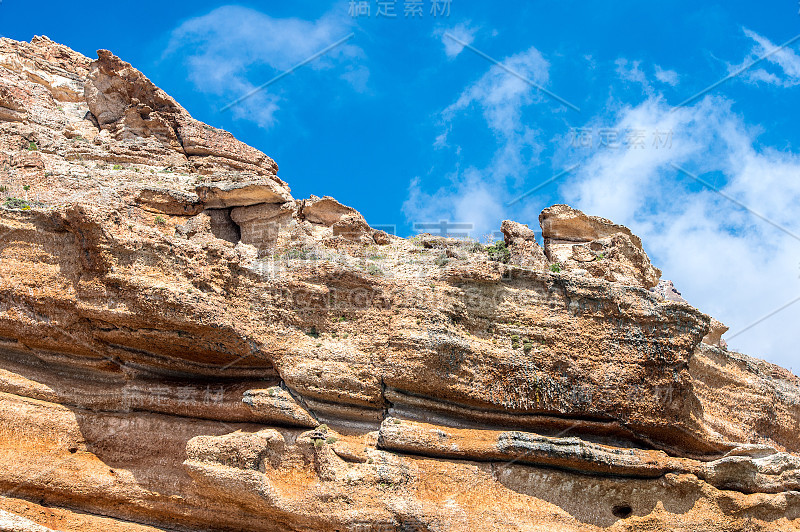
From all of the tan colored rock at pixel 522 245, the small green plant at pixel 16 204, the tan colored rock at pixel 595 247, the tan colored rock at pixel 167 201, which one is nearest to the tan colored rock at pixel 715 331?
the tan colored rock at pixel 595 247

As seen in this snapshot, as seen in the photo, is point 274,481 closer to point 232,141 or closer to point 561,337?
point 561,337

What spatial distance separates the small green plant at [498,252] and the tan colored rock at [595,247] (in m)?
4.48

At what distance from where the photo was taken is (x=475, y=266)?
18250 millimetres

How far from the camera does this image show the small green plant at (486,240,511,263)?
66.4 ft

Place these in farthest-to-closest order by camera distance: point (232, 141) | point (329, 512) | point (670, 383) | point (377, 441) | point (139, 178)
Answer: point (232, 141)
point (139, 178)
point (670, 383)
point (377, 441)
point (329, 512)

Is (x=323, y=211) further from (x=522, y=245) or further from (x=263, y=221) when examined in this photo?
(x=522, y=245)

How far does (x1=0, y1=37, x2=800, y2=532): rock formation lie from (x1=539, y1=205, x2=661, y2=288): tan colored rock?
6.14m

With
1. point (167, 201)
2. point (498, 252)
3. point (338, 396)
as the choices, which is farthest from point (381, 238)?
point (338, 396)

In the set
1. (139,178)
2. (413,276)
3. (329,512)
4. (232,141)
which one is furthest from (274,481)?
(232,141)

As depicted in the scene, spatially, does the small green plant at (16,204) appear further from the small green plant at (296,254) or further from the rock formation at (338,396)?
the small green plant at (296,254)

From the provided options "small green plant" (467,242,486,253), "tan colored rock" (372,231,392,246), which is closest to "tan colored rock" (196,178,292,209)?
"tan colored rock" (372,231,392,246)

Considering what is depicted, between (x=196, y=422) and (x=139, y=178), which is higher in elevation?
(x=139, y=178)

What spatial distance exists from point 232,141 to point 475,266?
16.6 m

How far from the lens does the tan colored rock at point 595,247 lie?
24402 mm
